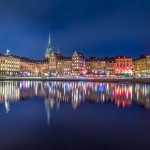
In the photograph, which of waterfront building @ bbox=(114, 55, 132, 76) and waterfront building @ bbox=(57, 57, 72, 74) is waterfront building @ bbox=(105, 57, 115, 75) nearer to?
waterfront building @ bbox=(114, 55, 132, 76)

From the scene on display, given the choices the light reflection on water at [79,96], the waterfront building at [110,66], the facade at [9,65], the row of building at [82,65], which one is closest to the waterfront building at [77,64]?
the row of building at [82,65]

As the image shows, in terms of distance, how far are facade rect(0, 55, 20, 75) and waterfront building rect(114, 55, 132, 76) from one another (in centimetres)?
7356

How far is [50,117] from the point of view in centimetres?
1182

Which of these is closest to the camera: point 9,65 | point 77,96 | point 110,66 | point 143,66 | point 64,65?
point 77,96

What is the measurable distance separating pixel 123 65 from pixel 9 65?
8035 cm

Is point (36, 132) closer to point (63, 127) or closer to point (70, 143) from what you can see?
point (63, 127)

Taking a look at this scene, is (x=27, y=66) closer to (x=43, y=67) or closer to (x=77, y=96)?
(x=43, y=67)

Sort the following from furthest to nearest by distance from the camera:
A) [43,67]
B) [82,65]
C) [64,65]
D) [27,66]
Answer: [43,67], [27,66], [64,65], [82,65]

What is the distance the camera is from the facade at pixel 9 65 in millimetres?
110125

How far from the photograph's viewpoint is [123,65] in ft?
356

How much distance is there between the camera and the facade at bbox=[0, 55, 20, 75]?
361ft

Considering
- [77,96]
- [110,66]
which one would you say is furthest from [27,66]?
[77,96]

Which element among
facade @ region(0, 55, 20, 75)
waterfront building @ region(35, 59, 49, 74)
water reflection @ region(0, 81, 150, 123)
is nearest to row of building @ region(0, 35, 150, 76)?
facade @ region(0, 55, 20, 75)

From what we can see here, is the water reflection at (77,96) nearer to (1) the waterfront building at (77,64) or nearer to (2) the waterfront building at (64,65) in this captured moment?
(1) the waterfront building at (77,64)
